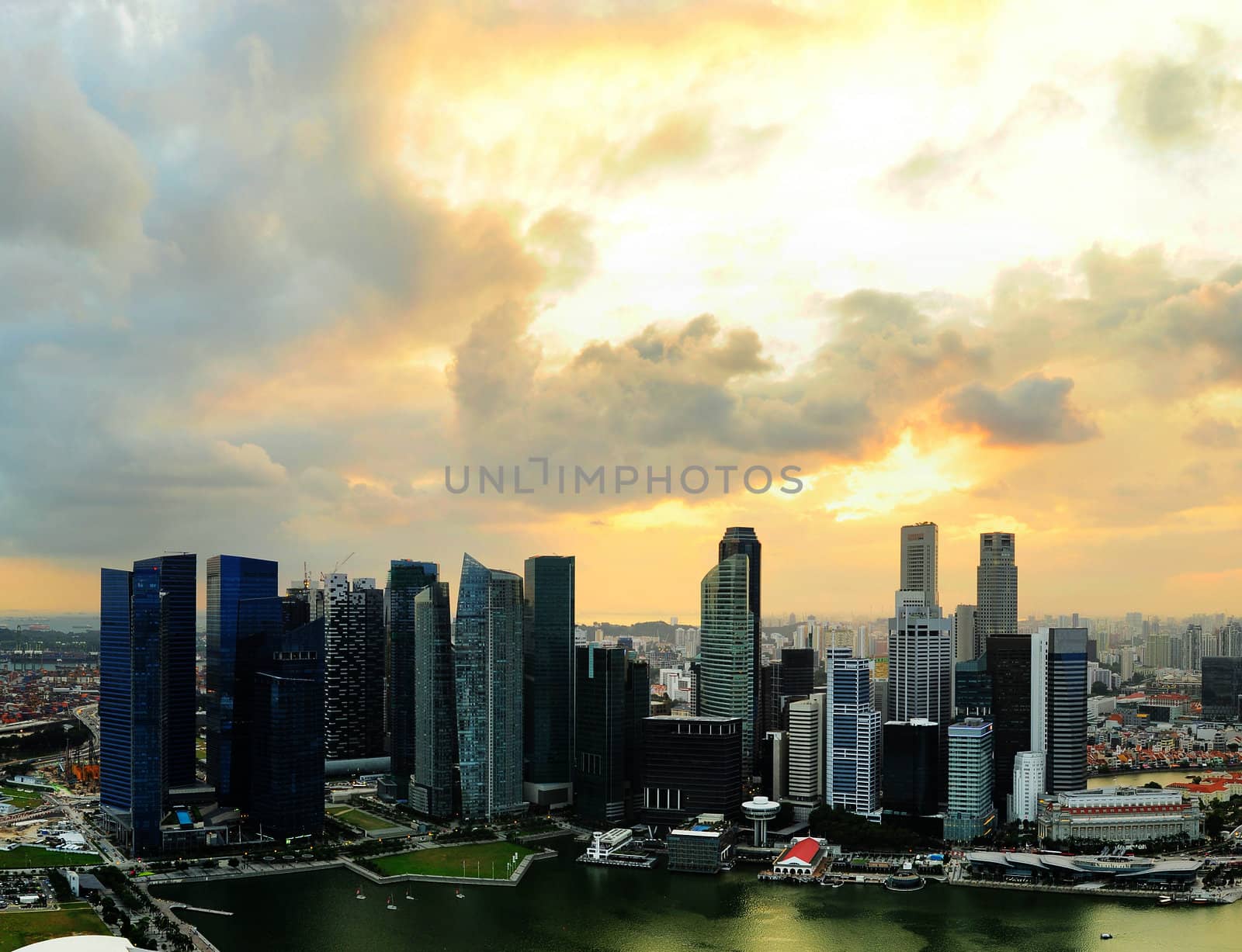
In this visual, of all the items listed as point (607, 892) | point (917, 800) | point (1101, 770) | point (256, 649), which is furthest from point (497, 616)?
point (1101, 770)

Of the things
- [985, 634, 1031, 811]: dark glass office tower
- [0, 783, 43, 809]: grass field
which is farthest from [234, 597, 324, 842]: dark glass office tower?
[985, 634, 1031, 811]: dark glass office tower

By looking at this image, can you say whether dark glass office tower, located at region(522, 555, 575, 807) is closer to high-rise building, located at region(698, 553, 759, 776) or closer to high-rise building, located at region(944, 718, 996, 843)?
high-rise building, located at region(698, 553, 759, 776)

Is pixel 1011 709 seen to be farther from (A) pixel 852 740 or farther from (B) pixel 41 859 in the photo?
(B) pixel 41 859

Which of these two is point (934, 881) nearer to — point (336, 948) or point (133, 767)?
point (336, 948)

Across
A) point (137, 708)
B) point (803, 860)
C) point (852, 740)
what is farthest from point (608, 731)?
point (137, 708)

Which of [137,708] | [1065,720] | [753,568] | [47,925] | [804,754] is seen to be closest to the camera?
[47,925]

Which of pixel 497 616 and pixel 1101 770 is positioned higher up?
pixel 497 616

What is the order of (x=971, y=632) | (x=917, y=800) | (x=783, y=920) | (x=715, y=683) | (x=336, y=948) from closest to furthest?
1. (x=336, y=948)
2. (x=783, y=920)
3. (x=917, y=800)
4. (x=715, y=683)
5. (x=971, y=632)
